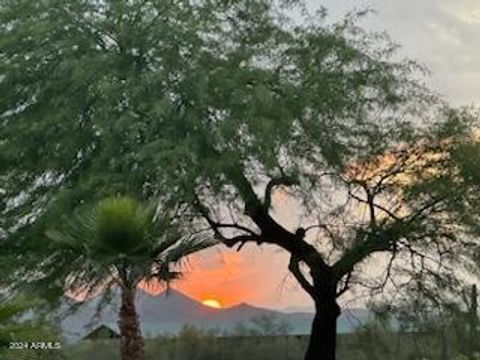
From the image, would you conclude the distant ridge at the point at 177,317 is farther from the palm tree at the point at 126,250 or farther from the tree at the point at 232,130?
the palm tree at the point at 126,250

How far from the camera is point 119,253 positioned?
10.9m

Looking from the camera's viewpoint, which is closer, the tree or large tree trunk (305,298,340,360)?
the tree

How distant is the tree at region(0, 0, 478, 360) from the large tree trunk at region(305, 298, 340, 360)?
4 cm

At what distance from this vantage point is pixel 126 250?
35.7 feet

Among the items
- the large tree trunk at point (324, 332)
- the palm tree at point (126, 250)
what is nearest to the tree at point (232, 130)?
the large tree trunk at point (324, 332)

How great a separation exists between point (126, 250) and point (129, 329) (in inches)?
81.6

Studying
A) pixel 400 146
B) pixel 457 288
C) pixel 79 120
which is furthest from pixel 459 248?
pixel 79 120

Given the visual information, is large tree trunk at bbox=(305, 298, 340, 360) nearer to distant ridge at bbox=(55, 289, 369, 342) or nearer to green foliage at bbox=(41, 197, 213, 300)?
distant ridge at bbox=(55, 289, 369, 342)

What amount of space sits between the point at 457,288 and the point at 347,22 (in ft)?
22.4

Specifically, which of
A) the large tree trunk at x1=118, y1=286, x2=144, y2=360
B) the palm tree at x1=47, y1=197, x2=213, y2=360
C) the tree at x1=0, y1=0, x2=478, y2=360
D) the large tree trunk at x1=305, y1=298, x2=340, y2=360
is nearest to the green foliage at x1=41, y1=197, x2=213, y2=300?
the palm tree at x1=47, y1=197, x2=213, y2=360

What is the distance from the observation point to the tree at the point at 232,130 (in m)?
18.3

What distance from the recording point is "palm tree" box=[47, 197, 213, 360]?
34.7 feet

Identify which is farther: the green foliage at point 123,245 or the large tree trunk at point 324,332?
the large tree trunk at point 324,332

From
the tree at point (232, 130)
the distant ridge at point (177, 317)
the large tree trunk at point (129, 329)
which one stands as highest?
the tree at point (232, 130)
